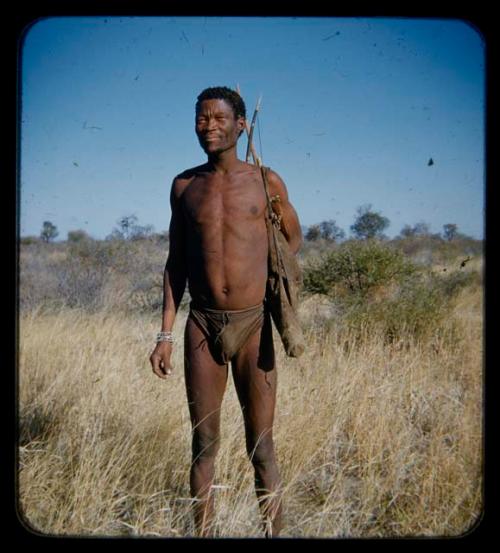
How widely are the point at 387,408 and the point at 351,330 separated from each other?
8.21 ft

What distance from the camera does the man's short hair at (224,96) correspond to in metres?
2.58

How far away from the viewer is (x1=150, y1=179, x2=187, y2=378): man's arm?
8.91 feet

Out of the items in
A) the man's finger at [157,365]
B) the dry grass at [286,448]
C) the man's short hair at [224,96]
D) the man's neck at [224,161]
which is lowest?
the dry grass at [286,448]

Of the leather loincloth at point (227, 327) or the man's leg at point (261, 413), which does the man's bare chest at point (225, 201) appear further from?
the man's leg at point (261, 413)

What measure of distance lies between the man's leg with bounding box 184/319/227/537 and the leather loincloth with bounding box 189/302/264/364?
41 mm

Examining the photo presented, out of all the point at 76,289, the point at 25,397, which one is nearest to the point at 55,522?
the point at 25,397

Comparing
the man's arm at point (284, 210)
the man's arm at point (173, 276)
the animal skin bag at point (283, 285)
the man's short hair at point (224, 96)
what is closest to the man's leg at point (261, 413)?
the animal skin bag at point (283, 285)

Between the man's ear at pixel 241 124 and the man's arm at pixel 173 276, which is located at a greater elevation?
the man's ear at pixel 241 124

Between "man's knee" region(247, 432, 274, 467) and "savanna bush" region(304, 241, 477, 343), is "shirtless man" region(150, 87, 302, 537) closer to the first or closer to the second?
"man's knee" region(247, 432, 274, 467)

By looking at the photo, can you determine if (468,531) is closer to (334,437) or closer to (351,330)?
(334,437)

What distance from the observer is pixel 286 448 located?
348 cm

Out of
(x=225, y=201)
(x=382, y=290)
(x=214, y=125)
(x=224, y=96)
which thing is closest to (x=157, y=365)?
(x=225, y=201)

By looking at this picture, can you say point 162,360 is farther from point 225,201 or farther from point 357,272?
point 357,272

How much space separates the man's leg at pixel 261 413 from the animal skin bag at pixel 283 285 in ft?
0.40
